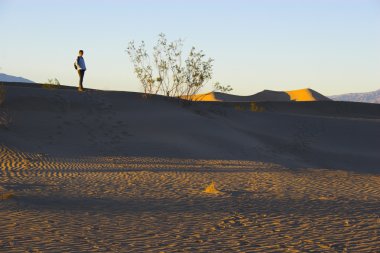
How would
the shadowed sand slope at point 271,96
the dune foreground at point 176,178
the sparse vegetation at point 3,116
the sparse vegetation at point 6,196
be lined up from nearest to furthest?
1. the dune foreground at point 176,178
2. the sparse vegetation at point 6,196
3. the sparse vegetation at point 3,116
4. the shadowed sand slope at point 271,96

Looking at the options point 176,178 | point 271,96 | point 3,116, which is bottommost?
point 176,178

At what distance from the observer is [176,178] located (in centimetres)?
1317

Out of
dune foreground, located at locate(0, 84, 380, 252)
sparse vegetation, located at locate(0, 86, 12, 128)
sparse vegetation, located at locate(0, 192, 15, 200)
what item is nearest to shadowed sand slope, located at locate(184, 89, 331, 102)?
dune foreground, located at locate(0, 84, 380, 252)

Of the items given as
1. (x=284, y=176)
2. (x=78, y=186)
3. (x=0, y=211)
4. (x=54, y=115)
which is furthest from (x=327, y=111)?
(x=0, y=211)

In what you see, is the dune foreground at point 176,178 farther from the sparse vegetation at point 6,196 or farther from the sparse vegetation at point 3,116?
the sparse vegetation at point 3,116

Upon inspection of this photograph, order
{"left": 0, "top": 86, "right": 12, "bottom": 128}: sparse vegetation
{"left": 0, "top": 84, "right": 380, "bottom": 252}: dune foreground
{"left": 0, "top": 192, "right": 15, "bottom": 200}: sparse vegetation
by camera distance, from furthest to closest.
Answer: {"left": 0, "top": 86, "right": 12, "bottom": 128}: sparse vegetation < {"left": 0, "top": 192, "right": 15, "bottom": 200}: sparse vegetation < {"left": 0, "top": 84, "right": 380, "bottom": 252}: dune foreground

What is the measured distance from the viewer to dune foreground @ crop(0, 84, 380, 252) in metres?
7.22

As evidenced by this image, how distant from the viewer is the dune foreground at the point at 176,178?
7.22 meters

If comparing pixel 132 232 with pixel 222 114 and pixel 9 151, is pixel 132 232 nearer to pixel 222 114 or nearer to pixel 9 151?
pixel 9 151

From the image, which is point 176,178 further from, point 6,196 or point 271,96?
point 271,96

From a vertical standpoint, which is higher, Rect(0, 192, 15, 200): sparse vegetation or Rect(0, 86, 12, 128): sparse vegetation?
Rect(0, 86, 12, 128): sparse vegetation

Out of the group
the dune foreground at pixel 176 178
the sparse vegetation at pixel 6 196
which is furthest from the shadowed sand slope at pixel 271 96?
the sparse vegetation at pixel 6 196

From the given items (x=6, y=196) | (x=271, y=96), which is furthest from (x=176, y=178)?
(x=271, y=96)

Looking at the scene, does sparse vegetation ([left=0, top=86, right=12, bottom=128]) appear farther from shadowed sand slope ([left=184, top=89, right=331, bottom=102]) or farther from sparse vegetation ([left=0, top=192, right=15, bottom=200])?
shadowed sand slope ([left=184, top=89, right=331, bottom=102])
